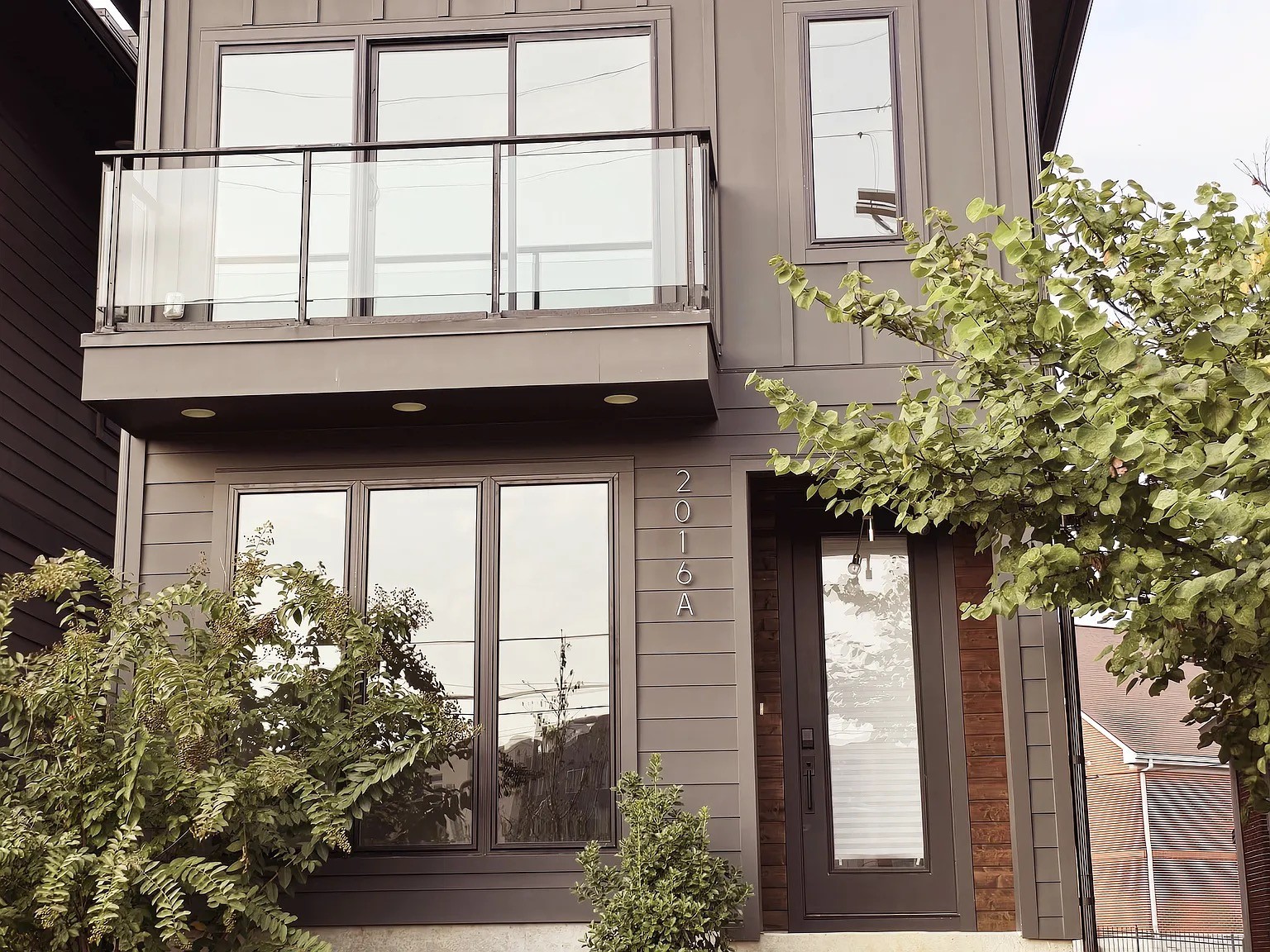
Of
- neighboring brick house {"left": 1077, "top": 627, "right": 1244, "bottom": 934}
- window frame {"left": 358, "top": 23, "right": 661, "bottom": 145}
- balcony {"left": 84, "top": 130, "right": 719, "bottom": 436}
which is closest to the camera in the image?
balcony {"left": 84, "top": 130, "right": 719, "bottom": 436}

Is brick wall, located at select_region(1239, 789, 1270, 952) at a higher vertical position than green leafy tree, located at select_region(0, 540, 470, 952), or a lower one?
lower

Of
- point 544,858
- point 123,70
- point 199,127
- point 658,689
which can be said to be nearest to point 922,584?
point 658,689

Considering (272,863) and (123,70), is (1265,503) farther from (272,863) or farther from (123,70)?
(123,70)

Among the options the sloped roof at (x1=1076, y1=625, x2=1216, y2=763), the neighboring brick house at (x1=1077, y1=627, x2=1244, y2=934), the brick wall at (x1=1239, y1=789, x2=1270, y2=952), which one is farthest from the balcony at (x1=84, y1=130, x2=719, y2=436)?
the sloped roof at (x1=1076, y1=625, x2=1216, y2=763)

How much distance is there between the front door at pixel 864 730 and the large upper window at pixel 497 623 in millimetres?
1160

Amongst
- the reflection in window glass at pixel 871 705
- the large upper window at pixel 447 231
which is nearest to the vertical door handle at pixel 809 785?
the reflection in window glass at pixel 871 705

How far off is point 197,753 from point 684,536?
8.90 ft

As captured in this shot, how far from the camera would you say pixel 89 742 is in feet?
18.1

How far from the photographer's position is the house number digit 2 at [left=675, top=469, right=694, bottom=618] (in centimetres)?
677

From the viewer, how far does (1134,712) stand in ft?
83.3

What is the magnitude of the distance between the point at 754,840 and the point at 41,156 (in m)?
7.22

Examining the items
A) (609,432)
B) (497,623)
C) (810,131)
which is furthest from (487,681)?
(810,131)

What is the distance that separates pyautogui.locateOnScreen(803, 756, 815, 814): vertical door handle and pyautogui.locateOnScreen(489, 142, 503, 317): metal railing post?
3.03 m

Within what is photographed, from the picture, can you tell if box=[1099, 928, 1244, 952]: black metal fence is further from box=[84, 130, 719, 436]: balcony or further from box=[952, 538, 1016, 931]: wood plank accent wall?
box=[84, 130, 719, 436]: balcony
